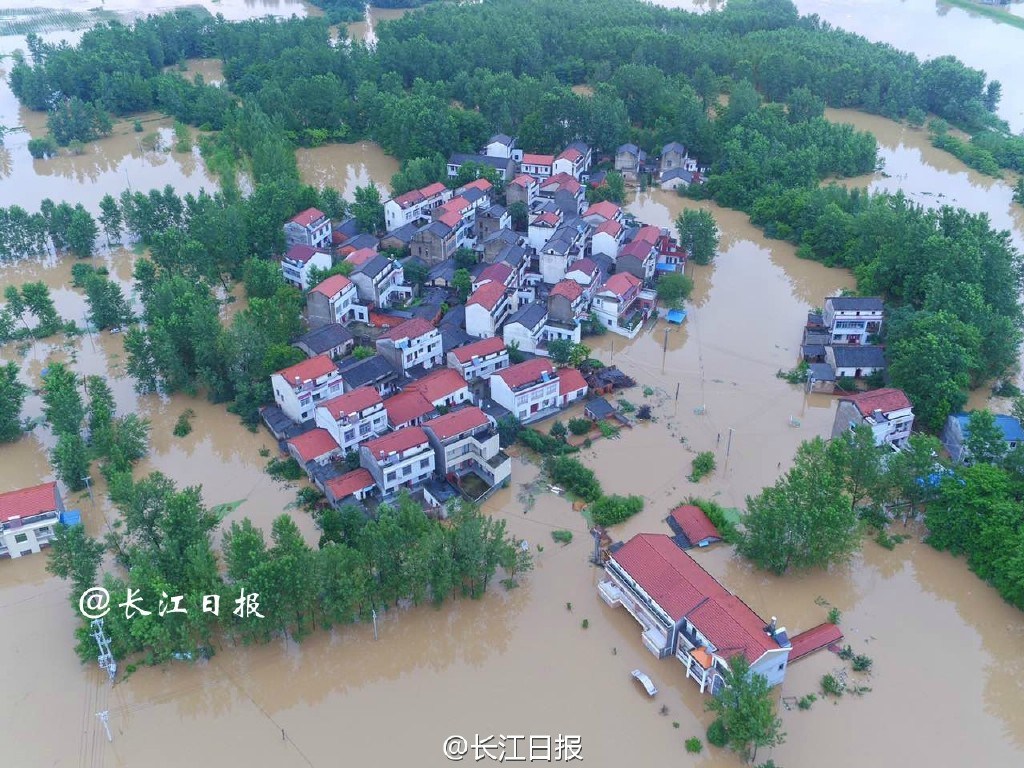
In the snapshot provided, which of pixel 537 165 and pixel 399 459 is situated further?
pixel 537 165

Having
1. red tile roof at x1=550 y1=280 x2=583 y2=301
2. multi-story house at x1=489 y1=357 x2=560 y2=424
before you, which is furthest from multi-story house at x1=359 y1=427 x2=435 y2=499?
red tile roof at x1=550 y1=280 x2=583 y2=301

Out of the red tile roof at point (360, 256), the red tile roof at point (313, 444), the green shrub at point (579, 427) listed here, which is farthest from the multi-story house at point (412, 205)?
the green shrub at point (579, 427)

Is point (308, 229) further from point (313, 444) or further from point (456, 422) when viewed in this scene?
point (456, 422)

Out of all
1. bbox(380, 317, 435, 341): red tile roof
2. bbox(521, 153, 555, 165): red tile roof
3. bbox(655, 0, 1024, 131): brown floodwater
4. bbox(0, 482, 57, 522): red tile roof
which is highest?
bbox(655, 0, 1024, 131): brown floodwater

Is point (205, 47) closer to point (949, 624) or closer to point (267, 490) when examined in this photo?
point (267, 490)

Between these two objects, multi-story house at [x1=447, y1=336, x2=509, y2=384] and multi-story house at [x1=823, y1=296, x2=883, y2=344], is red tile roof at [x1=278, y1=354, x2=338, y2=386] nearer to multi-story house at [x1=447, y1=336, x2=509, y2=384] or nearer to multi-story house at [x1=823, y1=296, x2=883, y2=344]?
multi-story house at [x1=447, y1=336, x2=509, y2=384]

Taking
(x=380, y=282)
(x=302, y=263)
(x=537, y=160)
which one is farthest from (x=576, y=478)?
(x=537, y=160)

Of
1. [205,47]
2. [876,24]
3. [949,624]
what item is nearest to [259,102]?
[205,47]
